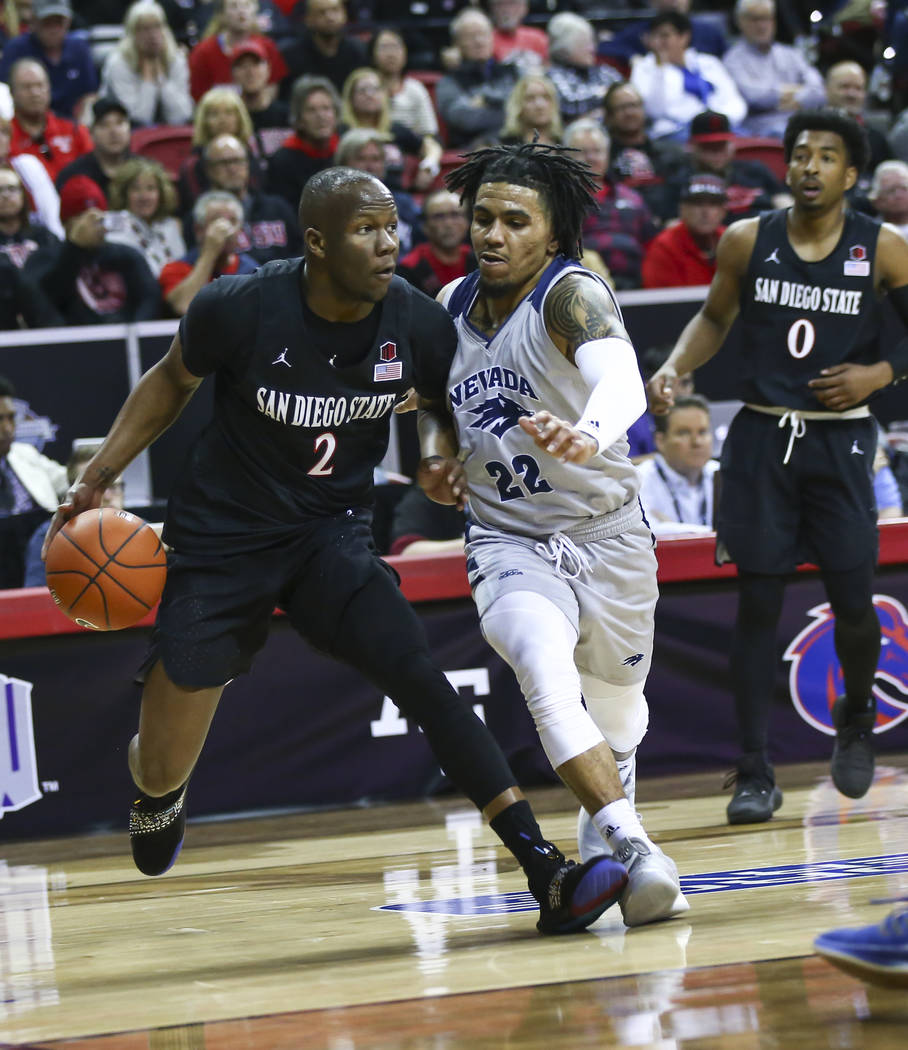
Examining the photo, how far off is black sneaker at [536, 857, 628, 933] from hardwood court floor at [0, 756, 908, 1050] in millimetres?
55

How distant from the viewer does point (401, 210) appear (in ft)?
30.6

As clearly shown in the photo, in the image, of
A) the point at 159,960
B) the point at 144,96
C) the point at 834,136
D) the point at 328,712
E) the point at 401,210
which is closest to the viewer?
the point at 159,960

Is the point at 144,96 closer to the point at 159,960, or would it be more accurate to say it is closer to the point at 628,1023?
the point at 159,960

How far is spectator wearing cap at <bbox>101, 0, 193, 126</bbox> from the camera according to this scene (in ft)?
33.6

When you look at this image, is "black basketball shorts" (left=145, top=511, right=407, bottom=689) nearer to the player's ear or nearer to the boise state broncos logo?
the player's ear

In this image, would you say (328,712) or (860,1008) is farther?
(328,712)

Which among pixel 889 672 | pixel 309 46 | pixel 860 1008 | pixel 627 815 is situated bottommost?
pixel 889 672

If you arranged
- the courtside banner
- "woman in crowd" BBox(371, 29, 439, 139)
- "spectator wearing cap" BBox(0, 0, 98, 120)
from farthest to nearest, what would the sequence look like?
"woman in crowd" BBox(371, 29, 439, 139) < "spectator wearing cap" BBox(0, 0, 98, 120) < the courtside banner

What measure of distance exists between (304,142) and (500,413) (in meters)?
5.88

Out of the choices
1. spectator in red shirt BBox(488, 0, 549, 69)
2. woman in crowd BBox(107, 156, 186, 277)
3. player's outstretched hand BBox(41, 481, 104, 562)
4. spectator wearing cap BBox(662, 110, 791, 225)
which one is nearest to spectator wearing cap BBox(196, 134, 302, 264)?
woman in crowd BBox(107, 156, 186, 277)

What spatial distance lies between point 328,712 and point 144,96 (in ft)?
19.0

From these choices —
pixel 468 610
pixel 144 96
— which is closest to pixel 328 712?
pixel 468 610

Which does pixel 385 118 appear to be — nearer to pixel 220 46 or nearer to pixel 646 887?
pixel 220 46

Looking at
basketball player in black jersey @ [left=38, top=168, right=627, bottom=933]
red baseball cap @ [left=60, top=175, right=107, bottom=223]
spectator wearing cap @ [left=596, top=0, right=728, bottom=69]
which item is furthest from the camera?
spectator wearing cap @ [left=596, top=0, right=728, bottom=69]
